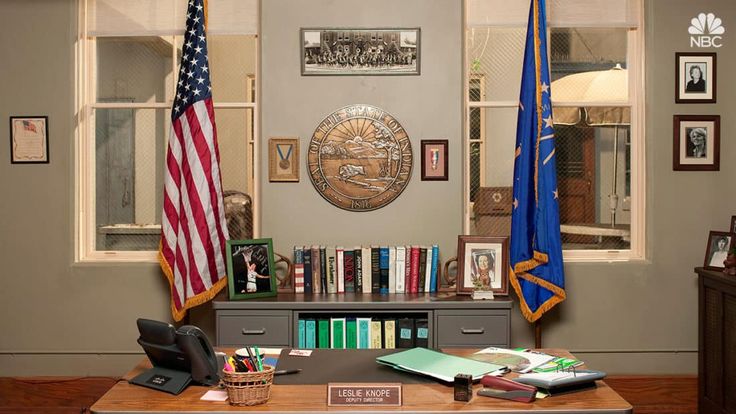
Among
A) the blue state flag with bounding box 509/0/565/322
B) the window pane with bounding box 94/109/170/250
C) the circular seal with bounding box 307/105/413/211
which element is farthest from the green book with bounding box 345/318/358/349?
the window pane with bounding box 94/109/170/250

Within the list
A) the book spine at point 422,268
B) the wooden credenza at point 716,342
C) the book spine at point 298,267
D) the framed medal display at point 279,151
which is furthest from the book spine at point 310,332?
the wooden credenza at point 716,342

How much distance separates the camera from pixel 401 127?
4.45 m

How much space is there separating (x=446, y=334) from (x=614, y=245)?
126cm

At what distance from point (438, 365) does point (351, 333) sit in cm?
156

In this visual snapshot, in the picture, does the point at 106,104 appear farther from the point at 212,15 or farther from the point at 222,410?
the point at 222,410

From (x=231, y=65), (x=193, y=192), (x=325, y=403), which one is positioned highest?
(x=231, y=65)

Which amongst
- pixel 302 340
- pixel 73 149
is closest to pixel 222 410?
pixel 302 340

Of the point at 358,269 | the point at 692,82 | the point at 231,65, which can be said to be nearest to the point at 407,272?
the point at 358,269

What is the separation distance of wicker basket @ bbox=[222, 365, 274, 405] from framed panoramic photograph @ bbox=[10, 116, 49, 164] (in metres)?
2.81

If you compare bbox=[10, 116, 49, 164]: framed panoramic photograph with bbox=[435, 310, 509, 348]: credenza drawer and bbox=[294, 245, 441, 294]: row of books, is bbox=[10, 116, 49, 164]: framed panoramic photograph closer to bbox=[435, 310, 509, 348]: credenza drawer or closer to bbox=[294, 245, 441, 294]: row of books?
bbox=[294, 245, 441, 294]: row of books

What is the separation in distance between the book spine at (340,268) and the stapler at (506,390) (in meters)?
1.92

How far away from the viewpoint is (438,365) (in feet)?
8.31

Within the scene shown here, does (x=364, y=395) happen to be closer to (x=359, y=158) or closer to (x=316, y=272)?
(x=316, y=272)

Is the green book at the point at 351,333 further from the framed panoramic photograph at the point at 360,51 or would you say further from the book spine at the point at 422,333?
the framed panoramic photograph at the point at 360,51
